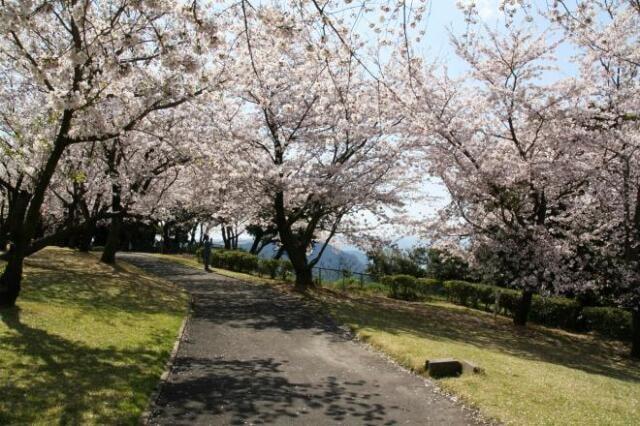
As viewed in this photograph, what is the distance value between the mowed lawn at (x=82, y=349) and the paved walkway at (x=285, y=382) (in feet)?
1.76

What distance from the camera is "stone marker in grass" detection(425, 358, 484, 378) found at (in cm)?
936

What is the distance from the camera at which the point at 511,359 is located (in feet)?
39.4

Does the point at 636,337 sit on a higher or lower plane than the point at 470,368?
higher

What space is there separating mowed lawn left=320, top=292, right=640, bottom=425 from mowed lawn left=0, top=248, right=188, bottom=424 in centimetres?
486

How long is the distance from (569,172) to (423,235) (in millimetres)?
6175

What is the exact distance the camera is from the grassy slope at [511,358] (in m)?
7.81

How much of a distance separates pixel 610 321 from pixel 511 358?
9.37m

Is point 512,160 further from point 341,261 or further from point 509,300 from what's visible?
point 341,261

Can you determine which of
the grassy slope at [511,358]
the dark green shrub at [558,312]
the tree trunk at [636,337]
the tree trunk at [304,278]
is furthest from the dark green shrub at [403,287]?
the tree trunk at [636,337]

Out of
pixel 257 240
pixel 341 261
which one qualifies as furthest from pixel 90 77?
pixel 257 240

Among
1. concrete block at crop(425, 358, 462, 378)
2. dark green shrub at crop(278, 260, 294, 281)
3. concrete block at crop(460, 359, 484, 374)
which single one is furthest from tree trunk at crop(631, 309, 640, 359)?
dark green shrub at crop(278, 260, 294, 281)

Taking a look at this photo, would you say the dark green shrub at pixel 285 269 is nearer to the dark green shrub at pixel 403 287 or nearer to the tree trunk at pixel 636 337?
the dark green shrub at pixel 403 287

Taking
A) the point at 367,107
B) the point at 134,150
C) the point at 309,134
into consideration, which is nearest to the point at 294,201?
the point at 309,134

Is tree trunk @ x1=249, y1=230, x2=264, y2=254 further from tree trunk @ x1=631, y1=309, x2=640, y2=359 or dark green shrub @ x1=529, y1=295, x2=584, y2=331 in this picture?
tree trunk @ x1=631, y1=309, x2=640, y2=359
